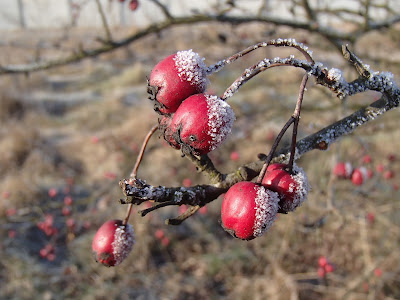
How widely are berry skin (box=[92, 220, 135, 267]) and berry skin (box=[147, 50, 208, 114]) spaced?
1.45ft

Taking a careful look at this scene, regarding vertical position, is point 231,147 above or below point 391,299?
below

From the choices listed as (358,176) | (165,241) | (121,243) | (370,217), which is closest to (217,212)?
(165,241)

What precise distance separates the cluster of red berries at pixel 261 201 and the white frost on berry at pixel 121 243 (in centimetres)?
37

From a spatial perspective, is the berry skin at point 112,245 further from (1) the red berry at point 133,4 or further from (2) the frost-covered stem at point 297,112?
(1) the red berry at point 133,4

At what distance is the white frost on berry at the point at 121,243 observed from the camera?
95 centimetres

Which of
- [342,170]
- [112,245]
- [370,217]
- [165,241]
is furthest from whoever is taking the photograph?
[165,241]

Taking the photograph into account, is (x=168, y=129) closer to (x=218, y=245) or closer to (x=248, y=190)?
(x=248, y=190)

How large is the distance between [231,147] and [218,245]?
93.1 inches

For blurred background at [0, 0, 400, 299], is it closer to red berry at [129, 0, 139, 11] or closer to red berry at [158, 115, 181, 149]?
red berry at [129, 0, 139, 11]

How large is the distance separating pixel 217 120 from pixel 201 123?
3 cm

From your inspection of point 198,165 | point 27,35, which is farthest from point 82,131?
point 27,35

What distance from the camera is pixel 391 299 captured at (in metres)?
3.26

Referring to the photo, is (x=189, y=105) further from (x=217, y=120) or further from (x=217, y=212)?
(x=217, y=212)

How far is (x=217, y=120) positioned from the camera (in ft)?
2.13
